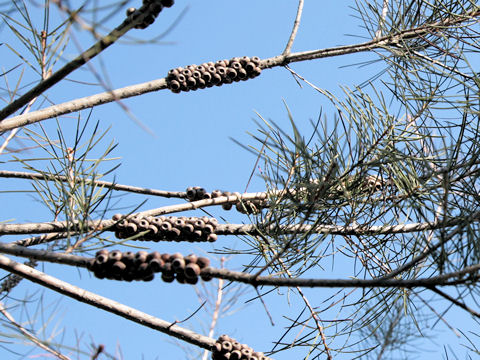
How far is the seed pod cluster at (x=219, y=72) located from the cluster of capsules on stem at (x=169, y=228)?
1.41 feet

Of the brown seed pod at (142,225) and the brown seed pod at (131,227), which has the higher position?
the brown seed pod at (142,225)

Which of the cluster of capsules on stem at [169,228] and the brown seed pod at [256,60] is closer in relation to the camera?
the cluster of capsules on stem at [169,228]

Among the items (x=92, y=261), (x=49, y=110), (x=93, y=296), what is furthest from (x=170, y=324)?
(x=49, y=110)

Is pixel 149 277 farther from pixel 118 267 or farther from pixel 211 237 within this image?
pixel 211 237

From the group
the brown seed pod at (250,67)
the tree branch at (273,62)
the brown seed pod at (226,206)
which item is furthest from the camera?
the brown seed pod at (226,206)

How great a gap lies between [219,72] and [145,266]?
38.8 inches

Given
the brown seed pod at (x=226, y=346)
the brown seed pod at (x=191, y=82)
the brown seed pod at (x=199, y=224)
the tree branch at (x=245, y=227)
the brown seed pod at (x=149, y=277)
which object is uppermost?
the brown seed pod at (x=191, y=82)

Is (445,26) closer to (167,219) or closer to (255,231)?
(255,231)

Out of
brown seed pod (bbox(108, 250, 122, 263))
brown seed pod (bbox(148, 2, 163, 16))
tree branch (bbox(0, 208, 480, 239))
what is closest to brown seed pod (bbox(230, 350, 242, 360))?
tree branch (bbox(0, 208, 480, 239))

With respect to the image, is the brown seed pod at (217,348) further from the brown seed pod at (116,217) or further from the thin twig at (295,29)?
the thin twig at (295,29)

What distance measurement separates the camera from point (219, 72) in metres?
1.92

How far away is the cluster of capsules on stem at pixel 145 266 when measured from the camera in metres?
1.07

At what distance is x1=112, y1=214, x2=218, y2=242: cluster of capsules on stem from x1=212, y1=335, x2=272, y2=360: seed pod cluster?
1.15 ft

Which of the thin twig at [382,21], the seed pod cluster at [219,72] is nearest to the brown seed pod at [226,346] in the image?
the seed pod cluster at [219,72]
